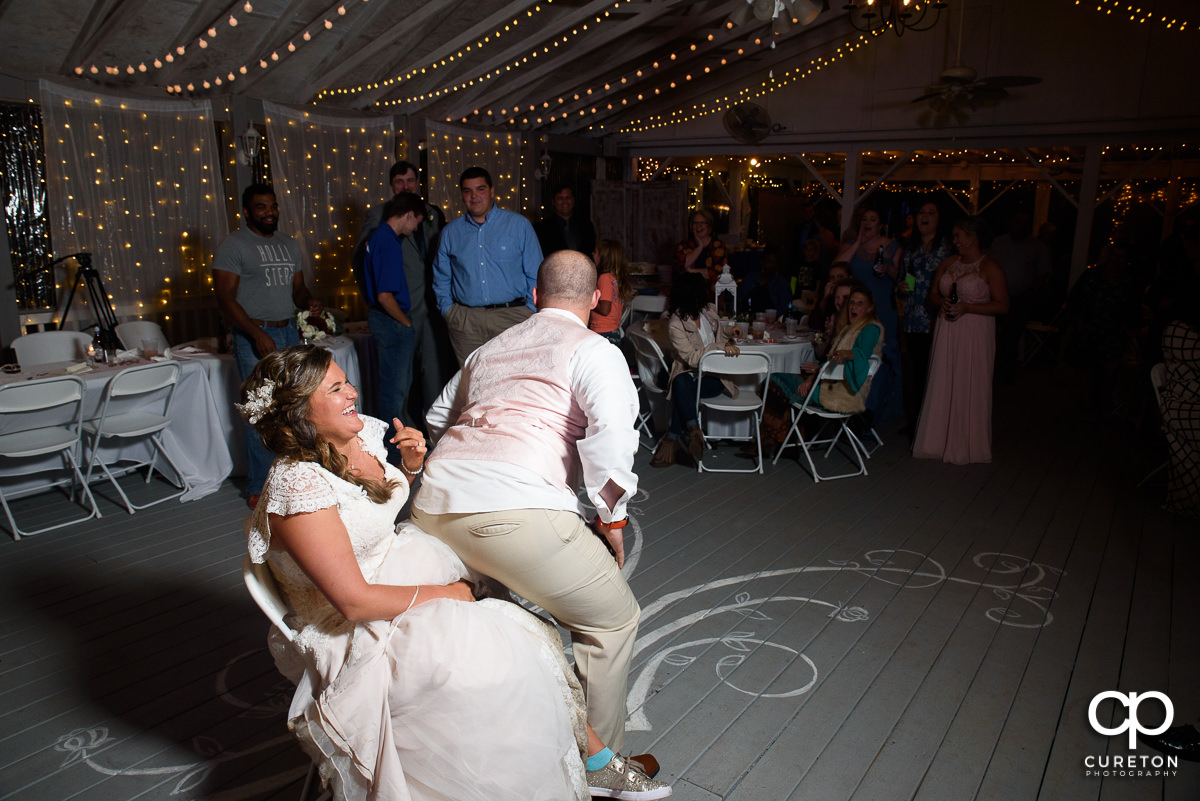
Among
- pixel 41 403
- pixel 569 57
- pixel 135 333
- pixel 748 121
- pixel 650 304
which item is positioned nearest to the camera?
pixel 41 403

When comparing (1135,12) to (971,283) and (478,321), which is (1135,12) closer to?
(971,283)

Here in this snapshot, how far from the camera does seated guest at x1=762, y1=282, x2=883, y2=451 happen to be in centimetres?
498

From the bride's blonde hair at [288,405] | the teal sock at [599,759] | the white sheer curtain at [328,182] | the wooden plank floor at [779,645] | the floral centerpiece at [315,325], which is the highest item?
the white sheer curtain at [328,182]

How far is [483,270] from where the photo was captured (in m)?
5.09

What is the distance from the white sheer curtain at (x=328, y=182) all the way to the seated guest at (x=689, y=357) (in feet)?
Result: 11.5

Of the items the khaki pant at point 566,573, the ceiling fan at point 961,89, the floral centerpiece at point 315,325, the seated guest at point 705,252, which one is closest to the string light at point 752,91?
the ceiling fan at point 961,89

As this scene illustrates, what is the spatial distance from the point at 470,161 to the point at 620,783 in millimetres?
7800

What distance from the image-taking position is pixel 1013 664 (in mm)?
3004

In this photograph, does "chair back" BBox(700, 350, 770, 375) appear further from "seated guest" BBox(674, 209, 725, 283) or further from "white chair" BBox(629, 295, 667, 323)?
"white chair" BBox(629, 295, 667, 323)

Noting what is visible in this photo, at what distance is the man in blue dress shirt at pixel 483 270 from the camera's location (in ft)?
16.6

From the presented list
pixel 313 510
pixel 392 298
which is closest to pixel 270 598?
pixel 313 510

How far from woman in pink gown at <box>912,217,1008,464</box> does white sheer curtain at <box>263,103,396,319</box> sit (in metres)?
5.12

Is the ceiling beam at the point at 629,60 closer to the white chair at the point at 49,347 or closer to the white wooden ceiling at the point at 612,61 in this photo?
the white wooden ceiling at the point at 612,61

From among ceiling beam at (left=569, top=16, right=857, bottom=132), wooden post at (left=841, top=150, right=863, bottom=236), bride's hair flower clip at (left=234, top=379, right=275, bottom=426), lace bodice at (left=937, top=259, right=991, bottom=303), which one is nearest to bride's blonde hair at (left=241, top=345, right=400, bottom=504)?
bride's hair flower clip at (left=234, top=379, right=275, bottom=426)
